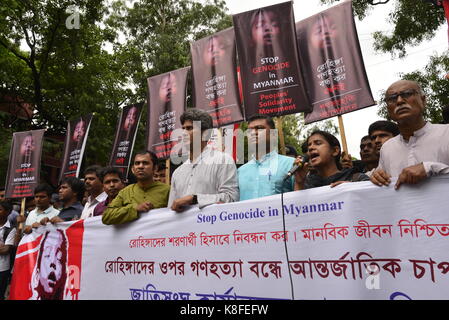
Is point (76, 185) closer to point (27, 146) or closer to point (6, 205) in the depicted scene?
point (6, 205)

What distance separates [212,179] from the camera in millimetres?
3051

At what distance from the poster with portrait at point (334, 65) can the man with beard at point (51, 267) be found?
10.0 feet

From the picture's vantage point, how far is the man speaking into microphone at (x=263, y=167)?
303 centimetres

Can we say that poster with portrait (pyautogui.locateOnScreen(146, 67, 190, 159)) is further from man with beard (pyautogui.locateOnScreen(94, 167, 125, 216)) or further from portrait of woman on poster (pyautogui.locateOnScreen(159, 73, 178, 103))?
man with beard (pyautogui.locateOnScreen(94, 167, 125, 216))

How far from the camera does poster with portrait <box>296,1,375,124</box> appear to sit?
4523 mm

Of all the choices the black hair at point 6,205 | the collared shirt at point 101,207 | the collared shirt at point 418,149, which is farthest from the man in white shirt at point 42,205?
the collared shirt at point 418,149

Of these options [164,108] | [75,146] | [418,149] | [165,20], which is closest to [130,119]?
[164,108]

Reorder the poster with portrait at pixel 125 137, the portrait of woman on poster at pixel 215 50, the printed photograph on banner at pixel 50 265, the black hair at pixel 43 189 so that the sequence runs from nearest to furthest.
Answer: the printed photograph on banner at pixel 50 265 < the black hair at pixel 43 189 < the portrait of woman on poster at pixel 215 50 < the poster with portrait at pixel 125 137

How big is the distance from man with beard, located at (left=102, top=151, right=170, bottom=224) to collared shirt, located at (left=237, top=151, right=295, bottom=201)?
0.77 m

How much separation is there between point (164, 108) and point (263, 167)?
12.0 ft

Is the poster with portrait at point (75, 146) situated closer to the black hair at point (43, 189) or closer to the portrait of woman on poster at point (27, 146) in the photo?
the portrait of woman on poster at point (27, 146)

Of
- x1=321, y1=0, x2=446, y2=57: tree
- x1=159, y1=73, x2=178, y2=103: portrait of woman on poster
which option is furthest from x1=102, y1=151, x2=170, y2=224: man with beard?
x1=321, y1=0, x2=446, y2=57: tree
